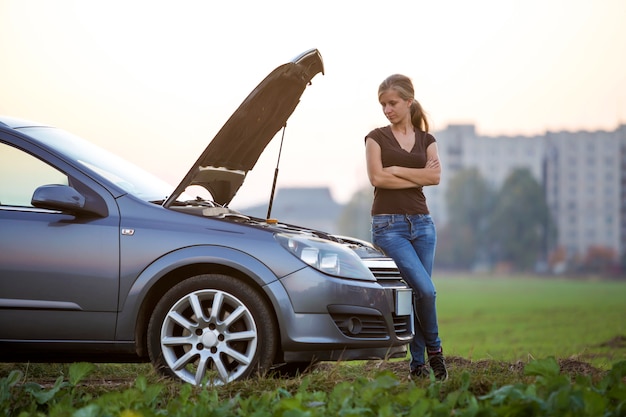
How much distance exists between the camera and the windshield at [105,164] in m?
6.65

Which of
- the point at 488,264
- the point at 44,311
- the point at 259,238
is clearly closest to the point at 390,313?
the point at 259,238

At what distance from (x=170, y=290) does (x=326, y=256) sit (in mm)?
964

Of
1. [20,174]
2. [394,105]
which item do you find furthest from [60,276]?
[394,105]

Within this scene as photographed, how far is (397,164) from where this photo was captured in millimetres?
7258

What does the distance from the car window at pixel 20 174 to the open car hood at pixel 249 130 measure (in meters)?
0.89

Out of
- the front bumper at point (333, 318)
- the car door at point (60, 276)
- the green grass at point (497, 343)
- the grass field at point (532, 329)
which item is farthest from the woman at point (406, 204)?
the grass field at point (532, 329)

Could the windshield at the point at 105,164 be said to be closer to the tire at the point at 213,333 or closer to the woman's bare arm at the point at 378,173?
the tire at the point at 213,333

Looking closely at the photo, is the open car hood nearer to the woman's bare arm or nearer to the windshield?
the windshield

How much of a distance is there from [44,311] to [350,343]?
6.09ft

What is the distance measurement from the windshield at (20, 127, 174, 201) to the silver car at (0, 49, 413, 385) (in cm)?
18

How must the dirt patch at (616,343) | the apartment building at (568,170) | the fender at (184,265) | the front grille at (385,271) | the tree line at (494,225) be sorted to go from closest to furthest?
the fender at (184,265)
the front grille at (385,271)
the dirt patch at (616,343)
the tree line at (494,225)
the apartment building at (568,170)

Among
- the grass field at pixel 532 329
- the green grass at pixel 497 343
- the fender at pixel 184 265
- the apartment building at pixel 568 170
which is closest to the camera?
the fender at pixel 184 265

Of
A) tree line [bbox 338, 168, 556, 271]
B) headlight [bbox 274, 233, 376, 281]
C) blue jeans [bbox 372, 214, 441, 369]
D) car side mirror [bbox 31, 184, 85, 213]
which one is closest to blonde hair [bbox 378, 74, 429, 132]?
blue jeans [bbox 372, 214, 441, 369]

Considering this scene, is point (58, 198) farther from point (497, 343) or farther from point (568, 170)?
point (568, 170)
